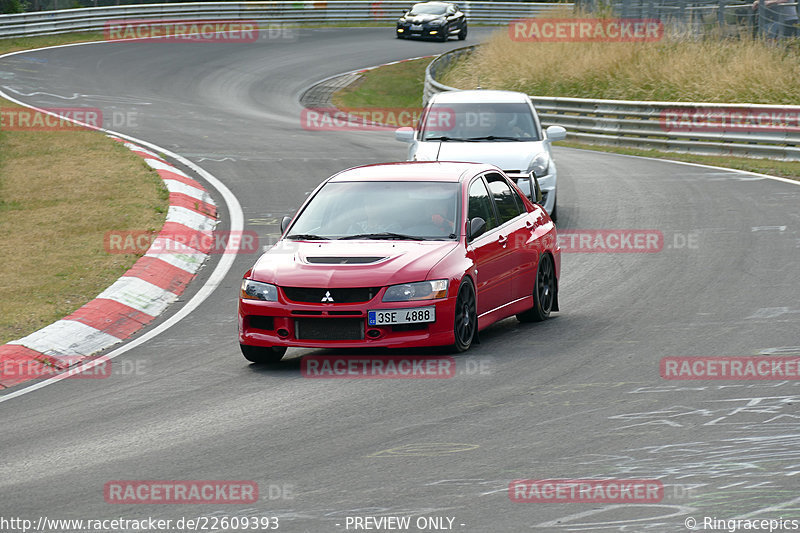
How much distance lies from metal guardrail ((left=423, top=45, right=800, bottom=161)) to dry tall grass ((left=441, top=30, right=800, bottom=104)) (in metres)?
2.17

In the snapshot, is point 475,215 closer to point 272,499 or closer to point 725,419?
point 725,419

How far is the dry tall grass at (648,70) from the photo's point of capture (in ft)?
92.6

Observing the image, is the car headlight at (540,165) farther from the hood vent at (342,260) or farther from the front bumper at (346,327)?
the front bumper at (346,327)

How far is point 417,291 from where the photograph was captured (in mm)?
9023

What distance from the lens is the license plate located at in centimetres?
891

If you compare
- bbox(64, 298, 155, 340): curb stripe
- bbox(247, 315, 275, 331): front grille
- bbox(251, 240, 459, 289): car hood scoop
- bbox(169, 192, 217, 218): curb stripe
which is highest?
bbox(251, 240, 459, 289): car hood scoop
